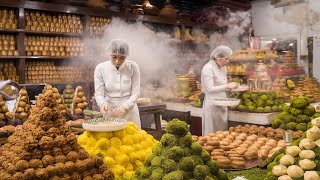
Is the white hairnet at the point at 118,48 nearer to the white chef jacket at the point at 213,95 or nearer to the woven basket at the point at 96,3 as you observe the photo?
the white chef jacket at the point at 213,95

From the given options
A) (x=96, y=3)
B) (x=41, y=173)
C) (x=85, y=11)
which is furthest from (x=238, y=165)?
(x=96, y=3)

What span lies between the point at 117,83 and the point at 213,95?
6.51ft

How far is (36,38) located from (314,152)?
18.8ft

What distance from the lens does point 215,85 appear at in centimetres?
627

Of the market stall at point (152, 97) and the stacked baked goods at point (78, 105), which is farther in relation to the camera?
the stacked baked goods at point (78, 105)

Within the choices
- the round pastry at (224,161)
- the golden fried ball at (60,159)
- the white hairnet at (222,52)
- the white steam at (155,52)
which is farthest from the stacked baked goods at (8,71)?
the golden fried ball at (60,159)

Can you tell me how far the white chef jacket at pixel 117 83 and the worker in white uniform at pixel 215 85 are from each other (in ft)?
5.20

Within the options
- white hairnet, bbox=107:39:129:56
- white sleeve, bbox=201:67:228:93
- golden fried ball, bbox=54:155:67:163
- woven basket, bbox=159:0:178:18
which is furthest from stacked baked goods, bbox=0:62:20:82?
golden fried ball, bbox=54:155:67:163

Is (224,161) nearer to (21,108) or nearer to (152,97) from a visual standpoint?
(21,108)

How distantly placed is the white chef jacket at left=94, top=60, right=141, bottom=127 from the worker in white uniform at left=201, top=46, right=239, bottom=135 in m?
1.58

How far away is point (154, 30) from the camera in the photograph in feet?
30.6

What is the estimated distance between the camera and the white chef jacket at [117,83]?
191 inches

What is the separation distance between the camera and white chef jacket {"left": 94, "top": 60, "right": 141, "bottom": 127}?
485 cm

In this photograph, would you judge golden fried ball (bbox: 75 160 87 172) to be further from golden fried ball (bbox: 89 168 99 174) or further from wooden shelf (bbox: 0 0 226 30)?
wooden shelf (bbox: 0 0 226 30)
